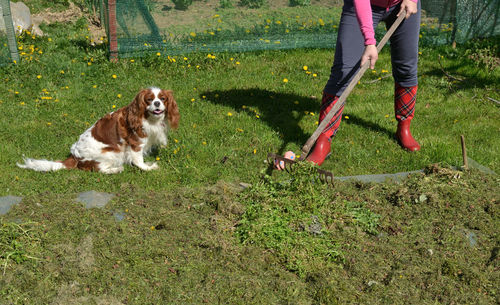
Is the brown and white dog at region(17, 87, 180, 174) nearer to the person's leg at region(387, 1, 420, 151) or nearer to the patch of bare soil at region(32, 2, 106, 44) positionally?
the person's leg at region(387, 1, 420, 151)

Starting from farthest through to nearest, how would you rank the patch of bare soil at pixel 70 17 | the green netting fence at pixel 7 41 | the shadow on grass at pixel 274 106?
the patch of bare soil at pixel 70 17, the green netting fence at pixel 7 41, the shadow on grass at pixel 274 106

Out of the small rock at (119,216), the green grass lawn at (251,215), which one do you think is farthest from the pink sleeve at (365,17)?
the small rock at (119,216)

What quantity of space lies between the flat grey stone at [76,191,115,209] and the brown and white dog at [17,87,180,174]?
967mm

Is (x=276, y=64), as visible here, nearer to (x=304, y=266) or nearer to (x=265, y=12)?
(x=265, y=12)

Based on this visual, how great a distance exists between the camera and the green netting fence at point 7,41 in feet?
22.4

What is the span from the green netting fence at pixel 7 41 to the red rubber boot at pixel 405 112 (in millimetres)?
5246

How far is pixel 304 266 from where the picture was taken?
9.89 feet

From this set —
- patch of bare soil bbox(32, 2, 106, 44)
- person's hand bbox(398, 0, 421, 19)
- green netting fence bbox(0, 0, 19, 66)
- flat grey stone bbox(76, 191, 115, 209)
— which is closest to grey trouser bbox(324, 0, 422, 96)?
person's hand bbox(398, 0, 421, 19)

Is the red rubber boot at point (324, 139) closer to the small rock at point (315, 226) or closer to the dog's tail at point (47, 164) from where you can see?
the small rock at point (315, 226)

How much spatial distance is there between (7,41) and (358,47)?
5110 mm

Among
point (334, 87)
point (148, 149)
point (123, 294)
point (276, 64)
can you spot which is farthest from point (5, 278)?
Result: point (276, 64)

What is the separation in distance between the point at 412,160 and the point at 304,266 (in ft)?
7.56

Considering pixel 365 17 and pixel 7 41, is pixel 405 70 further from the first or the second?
pixel 7 41

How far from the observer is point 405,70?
487 centimetres
